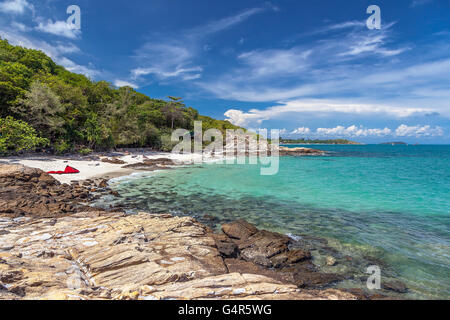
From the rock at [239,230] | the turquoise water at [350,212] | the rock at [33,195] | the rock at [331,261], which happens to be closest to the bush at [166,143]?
the turquoise water at [350,212]

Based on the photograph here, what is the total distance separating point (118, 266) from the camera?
514cm

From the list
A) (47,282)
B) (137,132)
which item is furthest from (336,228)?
(137,132)

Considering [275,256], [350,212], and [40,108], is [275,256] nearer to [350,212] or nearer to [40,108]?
[350,212]

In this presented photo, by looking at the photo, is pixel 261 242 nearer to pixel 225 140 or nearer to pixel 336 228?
pixel 336 228

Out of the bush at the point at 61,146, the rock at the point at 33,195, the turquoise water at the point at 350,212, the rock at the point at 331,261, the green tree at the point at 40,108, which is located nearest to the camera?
the rock at the point at 331,261

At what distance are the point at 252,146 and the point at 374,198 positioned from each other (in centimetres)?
6419

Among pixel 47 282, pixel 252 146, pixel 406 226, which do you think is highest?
pixel 252 146

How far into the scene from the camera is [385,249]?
7.98 metres

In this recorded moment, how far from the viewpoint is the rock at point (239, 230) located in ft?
27.5

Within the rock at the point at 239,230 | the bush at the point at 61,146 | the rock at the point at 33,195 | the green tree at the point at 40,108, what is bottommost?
the rock at the point at 239,230

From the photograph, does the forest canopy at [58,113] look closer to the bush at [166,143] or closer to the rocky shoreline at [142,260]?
the bush at [166,143]

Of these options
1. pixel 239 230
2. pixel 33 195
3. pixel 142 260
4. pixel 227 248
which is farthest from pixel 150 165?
pixel 142 260

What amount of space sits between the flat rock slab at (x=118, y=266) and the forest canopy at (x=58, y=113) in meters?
20.3
